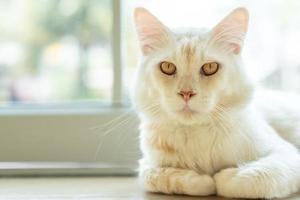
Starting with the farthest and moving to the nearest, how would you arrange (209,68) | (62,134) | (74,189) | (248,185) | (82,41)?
1. (82,41)
2. (62,134)
3. (74,189)
4. (209,68)
5. (248,185)

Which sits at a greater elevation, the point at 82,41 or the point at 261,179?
the point at 82,41

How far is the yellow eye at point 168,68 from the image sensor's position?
4.24 ft

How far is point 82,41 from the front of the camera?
70.3 inches

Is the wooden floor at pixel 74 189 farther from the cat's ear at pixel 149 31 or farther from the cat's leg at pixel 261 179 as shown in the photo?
the cat's ear at pixel 149 31

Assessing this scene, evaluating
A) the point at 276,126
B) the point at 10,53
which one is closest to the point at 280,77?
the point at 276,126

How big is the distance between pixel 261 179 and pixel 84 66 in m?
0.85

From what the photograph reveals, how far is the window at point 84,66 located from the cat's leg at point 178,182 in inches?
14.9

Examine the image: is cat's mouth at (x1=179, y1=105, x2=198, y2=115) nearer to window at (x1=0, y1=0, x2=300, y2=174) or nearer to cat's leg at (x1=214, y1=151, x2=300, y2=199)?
cat's leg at (x1=214, y1=151, x2=300, y2=199)

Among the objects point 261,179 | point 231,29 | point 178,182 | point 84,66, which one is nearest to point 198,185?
point 178,182

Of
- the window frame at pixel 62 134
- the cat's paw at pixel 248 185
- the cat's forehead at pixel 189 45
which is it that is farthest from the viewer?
the window frame at pixel 62 134

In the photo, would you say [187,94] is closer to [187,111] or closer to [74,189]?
[187,111]

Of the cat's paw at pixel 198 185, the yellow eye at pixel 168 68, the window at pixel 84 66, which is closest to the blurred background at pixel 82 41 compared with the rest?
the window at pixel 84 66

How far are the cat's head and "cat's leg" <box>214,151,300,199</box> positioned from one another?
16 cm

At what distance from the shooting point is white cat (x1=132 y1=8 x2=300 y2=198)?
123cm
